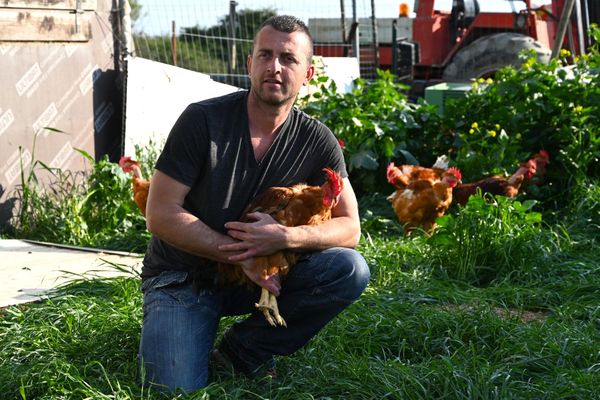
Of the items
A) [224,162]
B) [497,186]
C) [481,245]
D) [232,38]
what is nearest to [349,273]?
[224,162]

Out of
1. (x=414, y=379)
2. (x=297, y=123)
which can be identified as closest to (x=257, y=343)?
(x=414, y=379)

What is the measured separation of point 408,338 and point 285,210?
97 centimetres

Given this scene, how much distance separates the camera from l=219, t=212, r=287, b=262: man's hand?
3.42 meters

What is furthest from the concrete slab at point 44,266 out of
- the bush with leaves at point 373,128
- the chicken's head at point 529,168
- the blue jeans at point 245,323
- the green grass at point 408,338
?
the chicken's head at point 529,168

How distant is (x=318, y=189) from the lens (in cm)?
363

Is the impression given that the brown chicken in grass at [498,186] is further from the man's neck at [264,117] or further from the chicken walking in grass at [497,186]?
the man's neck at [264,117]

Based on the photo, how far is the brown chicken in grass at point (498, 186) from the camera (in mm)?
6719

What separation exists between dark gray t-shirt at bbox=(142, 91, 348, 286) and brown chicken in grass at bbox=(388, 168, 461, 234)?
273 centimetres

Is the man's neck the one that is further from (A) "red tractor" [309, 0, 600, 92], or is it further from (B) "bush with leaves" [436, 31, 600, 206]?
(A) "red tractor" [309, 0, 600, 92]

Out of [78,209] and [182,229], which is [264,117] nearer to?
[182,229]

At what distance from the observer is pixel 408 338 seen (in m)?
4.16

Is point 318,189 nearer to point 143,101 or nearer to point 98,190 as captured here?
point 98,190

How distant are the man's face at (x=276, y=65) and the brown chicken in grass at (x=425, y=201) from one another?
293cm

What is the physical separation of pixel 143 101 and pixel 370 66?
7476mm
